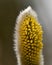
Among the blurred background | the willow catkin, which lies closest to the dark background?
the blurred background

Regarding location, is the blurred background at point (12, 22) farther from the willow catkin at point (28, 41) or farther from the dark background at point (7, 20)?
the willow catkin at point (28, 41)

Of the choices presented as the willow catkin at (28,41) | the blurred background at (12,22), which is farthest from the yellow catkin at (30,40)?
the blurred background at (12,22)

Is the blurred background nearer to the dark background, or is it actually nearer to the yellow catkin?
the dark background

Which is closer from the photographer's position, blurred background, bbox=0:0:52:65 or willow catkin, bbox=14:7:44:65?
willow catkin, bbox=14:7:44:65

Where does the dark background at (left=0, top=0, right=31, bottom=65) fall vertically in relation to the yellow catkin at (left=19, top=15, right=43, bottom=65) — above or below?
above

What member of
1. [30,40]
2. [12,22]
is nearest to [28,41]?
[30,40]

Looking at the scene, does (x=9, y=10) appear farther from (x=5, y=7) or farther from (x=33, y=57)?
(x=33, y=57)

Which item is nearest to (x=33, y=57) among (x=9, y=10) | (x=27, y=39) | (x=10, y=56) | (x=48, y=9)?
(x=27, y=39)
